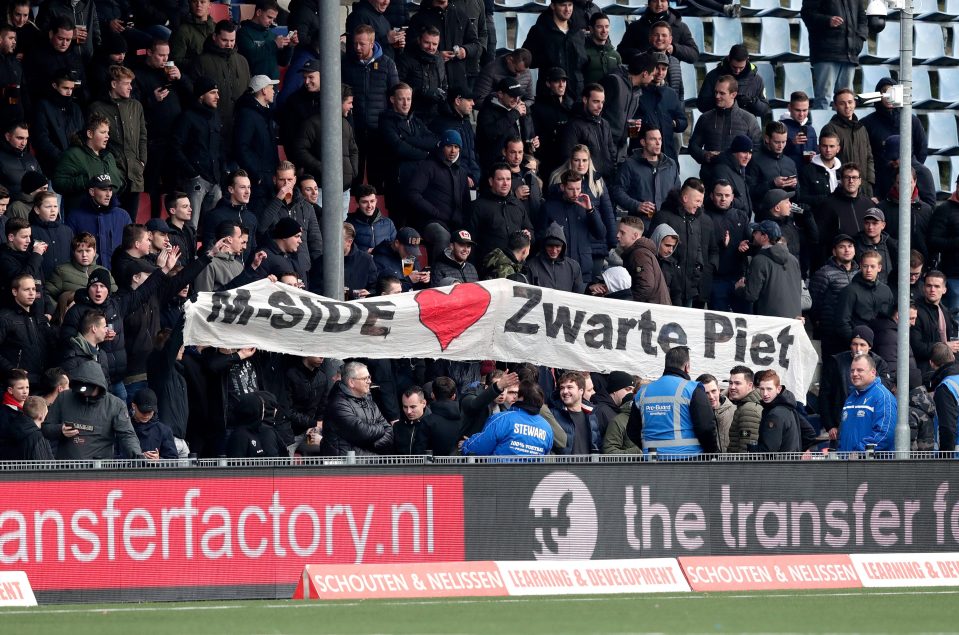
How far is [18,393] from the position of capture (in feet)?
41.5

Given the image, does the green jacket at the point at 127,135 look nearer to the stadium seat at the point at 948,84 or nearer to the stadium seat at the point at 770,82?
the stadium seat at the point at 770,82

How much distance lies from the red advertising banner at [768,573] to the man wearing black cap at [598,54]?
842 centimetres

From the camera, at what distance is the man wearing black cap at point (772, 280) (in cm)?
1725

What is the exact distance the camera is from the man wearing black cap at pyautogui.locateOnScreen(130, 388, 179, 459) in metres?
12.8

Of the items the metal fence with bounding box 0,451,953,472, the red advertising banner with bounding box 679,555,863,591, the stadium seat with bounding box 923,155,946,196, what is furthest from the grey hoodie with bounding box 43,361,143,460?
the stadium seat with bounding box 923,155,946,196

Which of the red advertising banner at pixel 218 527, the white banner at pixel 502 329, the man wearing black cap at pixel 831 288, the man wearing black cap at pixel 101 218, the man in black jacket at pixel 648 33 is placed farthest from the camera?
the man in black jacket at pixel 648 33

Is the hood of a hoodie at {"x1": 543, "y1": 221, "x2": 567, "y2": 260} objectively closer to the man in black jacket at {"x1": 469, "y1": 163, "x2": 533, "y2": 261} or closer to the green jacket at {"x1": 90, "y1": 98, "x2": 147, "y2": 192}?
the man in black jacket at {"x1": 469, "y1": 163, "x2": 533, "y2": 261}

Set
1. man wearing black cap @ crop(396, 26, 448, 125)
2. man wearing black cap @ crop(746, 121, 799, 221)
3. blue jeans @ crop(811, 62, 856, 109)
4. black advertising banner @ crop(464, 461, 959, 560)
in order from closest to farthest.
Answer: black advertising banner @ crop(464, 461, 959, 560) → man wearing black cap @ crop(396, 26, 448, 125) → man wearing black cap @ crop(746, 121, 799, 221) → blue jeans @ crop(811, 62, 856, 109)

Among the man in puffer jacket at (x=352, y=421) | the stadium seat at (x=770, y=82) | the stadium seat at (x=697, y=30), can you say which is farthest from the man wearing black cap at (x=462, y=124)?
the stadium seat at (x=770, y=82)

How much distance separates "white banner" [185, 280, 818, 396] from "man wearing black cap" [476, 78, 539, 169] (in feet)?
11.9

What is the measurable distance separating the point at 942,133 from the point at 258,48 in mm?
9961

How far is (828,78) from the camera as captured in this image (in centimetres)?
2206

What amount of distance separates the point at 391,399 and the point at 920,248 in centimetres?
703

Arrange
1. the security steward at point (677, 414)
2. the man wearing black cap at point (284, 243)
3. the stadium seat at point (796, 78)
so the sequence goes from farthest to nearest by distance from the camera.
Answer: the stadium seat at point (796, 78) → the man wearing black cap at point (284, 243) → the security steward at point (677, 414)
